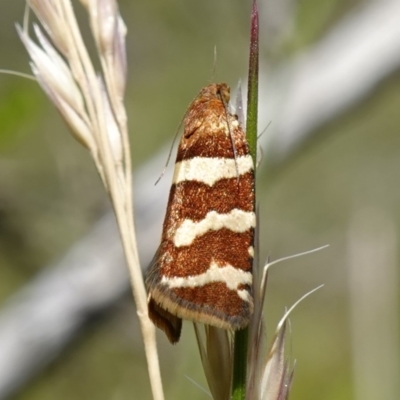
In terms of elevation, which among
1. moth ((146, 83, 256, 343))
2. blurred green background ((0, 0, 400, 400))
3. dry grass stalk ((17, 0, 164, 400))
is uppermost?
dry grass stalk ((17, 0, 164, 400))

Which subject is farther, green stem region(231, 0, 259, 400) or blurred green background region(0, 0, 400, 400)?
blurred green background region(0, 0, 400, 400)

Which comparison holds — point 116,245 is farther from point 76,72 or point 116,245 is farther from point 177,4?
point 177,4

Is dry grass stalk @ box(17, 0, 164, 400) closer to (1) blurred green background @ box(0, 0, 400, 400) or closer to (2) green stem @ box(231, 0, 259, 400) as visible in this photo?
(2) green stem @ box(231, 0, 259, 400)

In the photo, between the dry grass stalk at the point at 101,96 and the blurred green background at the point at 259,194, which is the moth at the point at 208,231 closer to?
the dry grass stalk at the point at 101,96

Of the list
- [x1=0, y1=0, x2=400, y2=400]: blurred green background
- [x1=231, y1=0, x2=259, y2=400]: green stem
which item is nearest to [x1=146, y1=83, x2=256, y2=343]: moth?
[x1=231, y1=0, x2=259, y2=400]: green stem

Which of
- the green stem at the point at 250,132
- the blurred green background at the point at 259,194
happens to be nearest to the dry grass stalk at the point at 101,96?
the green stem at the point at 250,132

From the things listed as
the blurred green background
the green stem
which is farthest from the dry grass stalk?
the blurred green background

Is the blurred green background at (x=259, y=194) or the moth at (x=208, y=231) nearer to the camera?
the moth at (x=208, y=231)

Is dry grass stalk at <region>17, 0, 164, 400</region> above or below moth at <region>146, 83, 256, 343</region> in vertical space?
above
